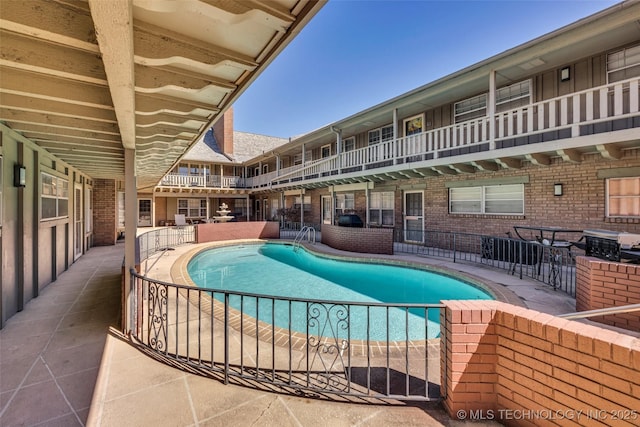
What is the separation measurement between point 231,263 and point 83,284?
4.76 m

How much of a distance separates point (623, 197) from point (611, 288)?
4.89m

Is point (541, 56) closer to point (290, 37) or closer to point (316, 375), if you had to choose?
point (290, 37)

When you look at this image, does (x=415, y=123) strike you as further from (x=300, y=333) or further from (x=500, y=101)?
(x=300, y=333)

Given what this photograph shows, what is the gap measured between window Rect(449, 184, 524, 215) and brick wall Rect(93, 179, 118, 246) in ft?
49.4

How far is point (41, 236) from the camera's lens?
211 inches

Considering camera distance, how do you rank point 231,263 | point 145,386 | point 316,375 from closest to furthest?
point 145,386, point 316,375, point 231,263

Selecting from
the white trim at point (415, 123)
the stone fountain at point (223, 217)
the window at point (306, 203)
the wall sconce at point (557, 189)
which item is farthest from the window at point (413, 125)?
the stone fountain at point (223, 217)

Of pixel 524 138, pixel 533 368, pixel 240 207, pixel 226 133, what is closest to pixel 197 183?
pixel 240 207

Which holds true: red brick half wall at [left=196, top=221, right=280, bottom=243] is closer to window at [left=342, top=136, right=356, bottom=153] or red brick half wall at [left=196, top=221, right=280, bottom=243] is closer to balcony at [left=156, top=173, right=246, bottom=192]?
window at [left=342, top=136, right=356, bottom=153]

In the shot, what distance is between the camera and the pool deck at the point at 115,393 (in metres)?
2.21

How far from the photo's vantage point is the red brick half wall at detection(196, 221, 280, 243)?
13391 mm

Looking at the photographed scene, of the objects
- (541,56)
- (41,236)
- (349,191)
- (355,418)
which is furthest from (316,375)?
(349,191)

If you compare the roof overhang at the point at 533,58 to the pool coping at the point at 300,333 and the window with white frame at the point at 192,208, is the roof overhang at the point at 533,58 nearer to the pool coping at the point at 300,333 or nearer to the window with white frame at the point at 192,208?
the pool coping at the point at 300,333

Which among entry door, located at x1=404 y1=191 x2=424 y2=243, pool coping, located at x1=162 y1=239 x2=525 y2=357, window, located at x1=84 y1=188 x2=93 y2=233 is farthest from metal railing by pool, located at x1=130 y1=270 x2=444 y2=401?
window, located at x1=84 y1=188 x2=93 y2=233
